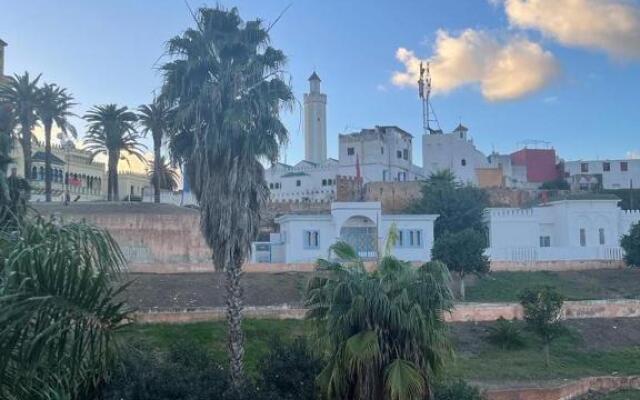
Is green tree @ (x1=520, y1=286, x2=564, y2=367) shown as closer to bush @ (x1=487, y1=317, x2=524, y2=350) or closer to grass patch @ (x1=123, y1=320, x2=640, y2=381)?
bush @ (x1=487, y1=317, x2=524, y2=350)

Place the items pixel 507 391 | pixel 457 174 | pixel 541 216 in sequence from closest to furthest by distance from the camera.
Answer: pixel 507 391
pixel 541 216
pixel 457 174

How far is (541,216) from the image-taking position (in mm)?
52125

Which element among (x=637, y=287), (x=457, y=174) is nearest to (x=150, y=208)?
(x=637, y=287)

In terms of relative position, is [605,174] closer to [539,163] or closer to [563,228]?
[539,163]

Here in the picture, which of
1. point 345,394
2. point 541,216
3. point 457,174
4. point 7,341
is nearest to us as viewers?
point 7,341

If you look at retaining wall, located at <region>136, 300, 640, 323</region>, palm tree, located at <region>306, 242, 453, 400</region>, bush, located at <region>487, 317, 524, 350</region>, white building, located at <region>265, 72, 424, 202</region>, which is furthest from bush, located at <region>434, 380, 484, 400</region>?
white building, located at <region>265, 72, 424, 202</region>

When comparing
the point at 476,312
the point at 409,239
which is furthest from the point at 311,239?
the point at 476,312

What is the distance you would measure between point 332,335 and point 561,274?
3311cm

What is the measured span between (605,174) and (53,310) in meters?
78.9

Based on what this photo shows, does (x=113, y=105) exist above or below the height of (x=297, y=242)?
above

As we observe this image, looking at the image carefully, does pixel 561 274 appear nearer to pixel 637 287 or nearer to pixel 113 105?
pixel 637 287

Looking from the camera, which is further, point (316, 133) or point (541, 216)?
point (316, 133)

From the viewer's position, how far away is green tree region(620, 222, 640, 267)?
44750 millimetres

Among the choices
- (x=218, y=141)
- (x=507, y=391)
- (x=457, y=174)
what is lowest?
(x=507, y=391)
